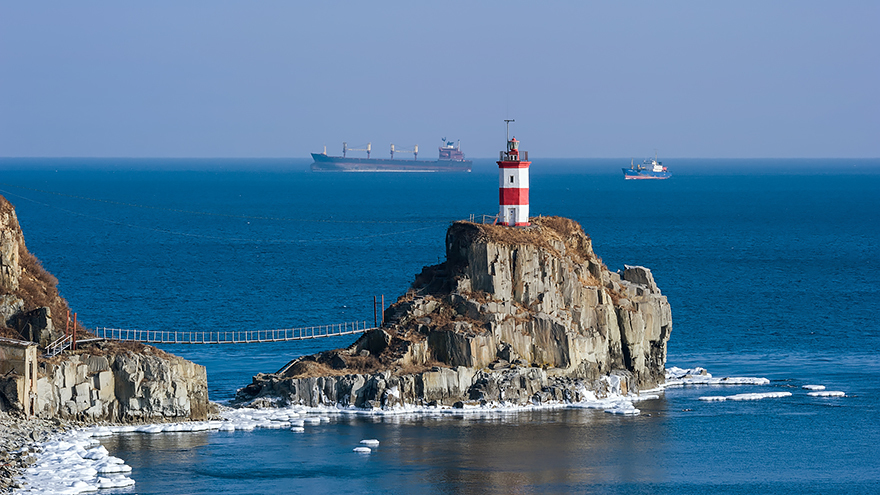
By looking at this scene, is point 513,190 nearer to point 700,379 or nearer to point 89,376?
point 700,379

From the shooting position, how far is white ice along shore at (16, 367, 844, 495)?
1750 inches

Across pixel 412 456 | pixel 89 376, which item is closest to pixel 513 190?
pixel 412 456

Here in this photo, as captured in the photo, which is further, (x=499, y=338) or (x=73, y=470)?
(x=499, y=338)

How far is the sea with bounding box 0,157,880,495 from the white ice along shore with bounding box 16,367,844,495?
0.53m

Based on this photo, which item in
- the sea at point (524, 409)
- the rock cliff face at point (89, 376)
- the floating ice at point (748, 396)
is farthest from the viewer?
the floating ice at point (748, 396)

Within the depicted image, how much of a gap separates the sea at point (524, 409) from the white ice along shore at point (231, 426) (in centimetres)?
53

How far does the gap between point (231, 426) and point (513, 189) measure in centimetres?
2037

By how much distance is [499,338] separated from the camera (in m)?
59.9

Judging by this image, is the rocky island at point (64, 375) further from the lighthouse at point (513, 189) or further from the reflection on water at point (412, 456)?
the lighthouse at point (513, 189)

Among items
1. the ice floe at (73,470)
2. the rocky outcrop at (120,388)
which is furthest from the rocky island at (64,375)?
the ice floe at (73,470)

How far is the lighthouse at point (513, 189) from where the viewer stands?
214ft

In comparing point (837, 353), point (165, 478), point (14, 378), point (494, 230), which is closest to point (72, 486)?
point (165, 478)

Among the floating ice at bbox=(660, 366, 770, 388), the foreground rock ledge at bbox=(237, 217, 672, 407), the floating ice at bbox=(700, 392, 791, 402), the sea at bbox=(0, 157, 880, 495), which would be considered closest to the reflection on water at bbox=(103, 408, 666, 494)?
the sea at bbox=(0, 157, 880, 495)

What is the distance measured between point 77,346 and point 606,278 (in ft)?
90.5
